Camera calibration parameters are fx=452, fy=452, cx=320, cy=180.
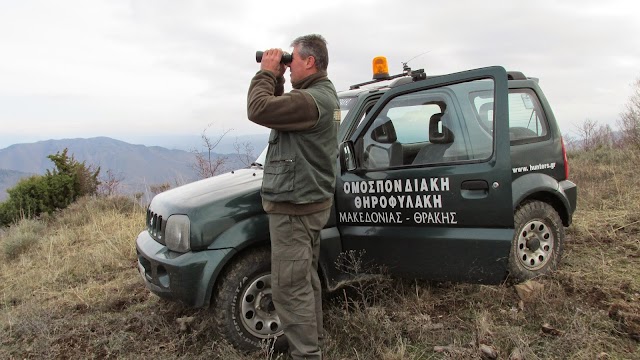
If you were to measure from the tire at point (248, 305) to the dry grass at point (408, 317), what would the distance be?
0.34 feet

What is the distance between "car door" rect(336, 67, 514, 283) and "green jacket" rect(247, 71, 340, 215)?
579 mm

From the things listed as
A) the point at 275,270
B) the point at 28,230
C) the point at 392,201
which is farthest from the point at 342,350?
the point at 28,230

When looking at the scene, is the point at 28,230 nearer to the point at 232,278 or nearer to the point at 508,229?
the point at 232,278

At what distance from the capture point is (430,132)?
3.45 metres

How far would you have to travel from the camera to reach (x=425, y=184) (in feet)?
10.1

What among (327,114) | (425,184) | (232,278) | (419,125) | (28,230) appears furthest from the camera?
(28,230)

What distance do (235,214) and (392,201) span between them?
42.7 inches

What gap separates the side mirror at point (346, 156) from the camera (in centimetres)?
313

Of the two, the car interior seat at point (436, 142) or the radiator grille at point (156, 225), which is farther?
the car interior seat at point (436, 142)

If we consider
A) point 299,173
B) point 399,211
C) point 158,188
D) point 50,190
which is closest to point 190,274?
point 299,173

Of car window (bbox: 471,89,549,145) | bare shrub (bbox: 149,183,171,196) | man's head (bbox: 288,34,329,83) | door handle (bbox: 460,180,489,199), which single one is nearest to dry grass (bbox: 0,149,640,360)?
door handle (bbox: 460,180,489,199)

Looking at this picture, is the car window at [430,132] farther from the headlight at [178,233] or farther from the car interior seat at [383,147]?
the headlight at [178,233]

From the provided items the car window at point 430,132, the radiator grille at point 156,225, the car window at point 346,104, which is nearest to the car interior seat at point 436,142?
the car window at point 430,132

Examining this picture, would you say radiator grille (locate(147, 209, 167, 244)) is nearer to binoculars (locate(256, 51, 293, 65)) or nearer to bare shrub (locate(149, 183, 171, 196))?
binoculars (locate(256, 51, 293, 65))
